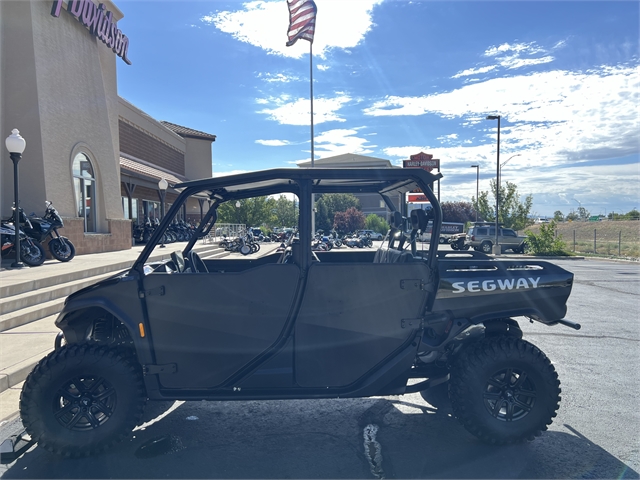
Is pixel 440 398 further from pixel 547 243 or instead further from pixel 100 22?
pixel 547 243

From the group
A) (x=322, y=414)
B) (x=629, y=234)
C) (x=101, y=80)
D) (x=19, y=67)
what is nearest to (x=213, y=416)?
(x=322, y=414)

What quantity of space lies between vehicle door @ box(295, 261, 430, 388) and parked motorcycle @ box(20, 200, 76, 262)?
33.2 feet

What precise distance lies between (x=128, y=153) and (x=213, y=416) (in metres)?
24.8

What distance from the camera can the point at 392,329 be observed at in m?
3.29

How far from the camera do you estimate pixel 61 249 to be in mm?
11266

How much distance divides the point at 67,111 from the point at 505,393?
1482cm

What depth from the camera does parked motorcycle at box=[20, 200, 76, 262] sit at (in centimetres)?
1080

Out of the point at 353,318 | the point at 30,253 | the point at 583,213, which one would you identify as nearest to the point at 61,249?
the point at 30,253

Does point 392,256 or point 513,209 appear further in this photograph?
point 513,209

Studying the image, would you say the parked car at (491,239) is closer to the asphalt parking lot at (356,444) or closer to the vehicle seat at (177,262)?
the asphalt parking lot at (356,444)

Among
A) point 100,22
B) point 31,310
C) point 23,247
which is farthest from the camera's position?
point 100,22

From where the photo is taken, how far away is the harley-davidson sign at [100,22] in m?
14.0

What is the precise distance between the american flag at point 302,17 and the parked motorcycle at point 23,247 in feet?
52.1

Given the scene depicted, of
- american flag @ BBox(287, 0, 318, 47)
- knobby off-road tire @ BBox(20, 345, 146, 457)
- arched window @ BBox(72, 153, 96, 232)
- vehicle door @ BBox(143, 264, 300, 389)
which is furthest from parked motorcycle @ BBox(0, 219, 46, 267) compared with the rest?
american flag @ BBox(287, 0, 318, 47)
